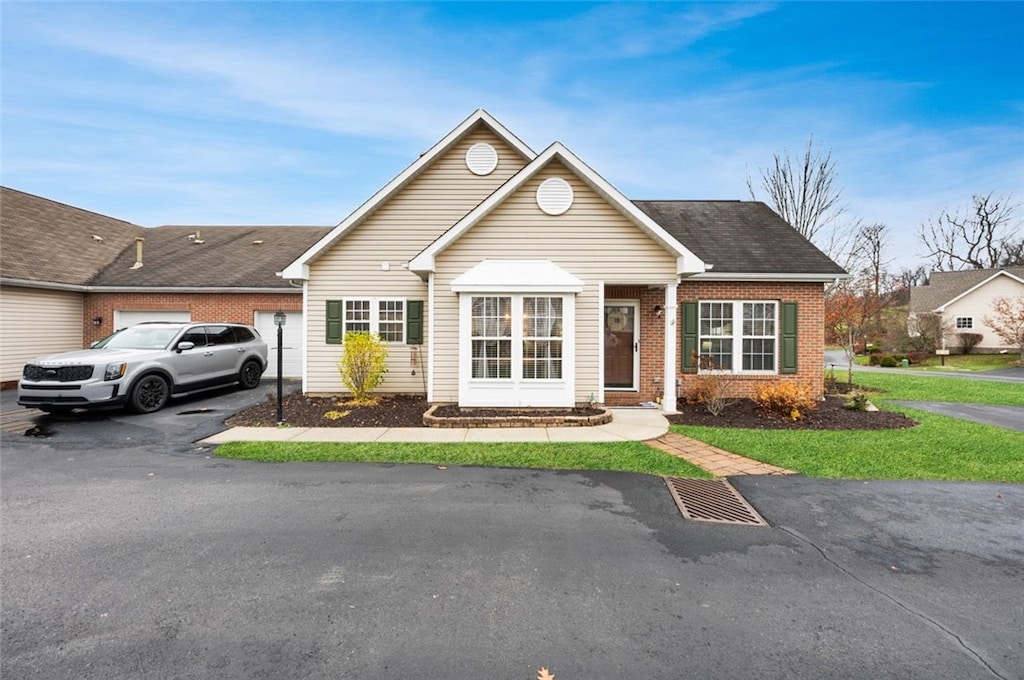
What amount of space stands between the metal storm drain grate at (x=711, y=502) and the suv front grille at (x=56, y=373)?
436 inches

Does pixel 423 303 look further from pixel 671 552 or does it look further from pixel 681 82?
pixel 681 82

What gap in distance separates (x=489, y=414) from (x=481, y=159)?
6886 millimetres

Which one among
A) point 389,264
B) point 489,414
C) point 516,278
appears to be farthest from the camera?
point 389,264

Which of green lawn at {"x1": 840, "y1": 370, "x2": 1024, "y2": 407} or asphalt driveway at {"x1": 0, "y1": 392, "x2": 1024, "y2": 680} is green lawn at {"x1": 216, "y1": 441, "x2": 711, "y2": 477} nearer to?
asphalt driveway at {"x1": 0, "y1": 392, "x2": 1024, "y2": 680}

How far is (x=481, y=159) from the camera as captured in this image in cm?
1176

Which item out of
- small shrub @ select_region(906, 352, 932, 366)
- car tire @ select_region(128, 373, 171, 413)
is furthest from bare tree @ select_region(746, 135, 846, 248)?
car tire @ select_region(128, 373, 171, 413)

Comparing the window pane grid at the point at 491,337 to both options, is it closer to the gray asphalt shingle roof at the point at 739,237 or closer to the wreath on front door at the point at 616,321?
the wreath on front door at the point at 616,321

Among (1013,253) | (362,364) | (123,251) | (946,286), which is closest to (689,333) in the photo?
Answer: (362,364)

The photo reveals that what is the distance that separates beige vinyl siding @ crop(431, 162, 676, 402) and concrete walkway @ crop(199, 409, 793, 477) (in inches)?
66.1

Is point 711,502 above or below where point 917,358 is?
below

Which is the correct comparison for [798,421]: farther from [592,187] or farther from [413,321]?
[413,321]

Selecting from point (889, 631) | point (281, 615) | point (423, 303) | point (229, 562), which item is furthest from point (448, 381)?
point (889, 631)

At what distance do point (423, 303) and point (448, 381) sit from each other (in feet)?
8.49

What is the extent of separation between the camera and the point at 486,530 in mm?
4230
